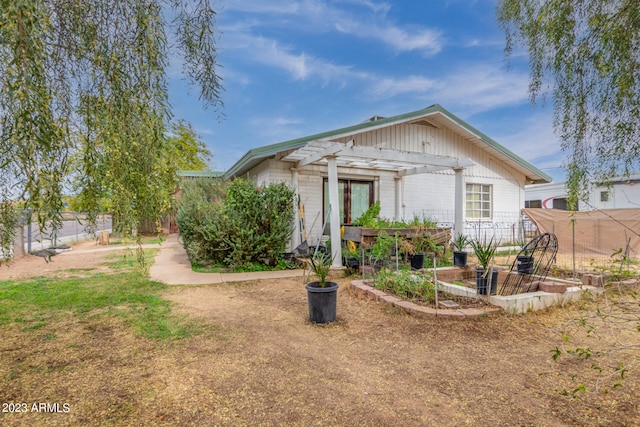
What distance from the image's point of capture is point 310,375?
104 inches

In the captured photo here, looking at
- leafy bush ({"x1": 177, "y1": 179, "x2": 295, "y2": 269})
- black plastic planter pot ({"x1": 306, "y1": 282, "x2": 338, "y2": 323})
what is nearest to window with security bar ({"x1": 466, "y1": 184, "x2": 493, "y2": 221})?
leafy bush ({"x1": 177, "y1": 179, "x2": 295, "y2": 269})

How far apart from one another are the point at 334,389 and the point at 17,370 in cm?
273

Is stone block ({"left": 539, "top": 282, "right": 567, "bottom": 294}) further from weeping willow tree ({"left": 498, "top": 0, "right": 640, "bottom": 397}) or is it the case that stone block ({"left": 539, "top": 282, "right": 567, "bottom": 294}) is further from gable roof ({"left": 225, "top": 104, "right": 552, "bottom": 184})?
gable roof ({"left": 225, "top": 104, "right": 552, "bottom": 184})

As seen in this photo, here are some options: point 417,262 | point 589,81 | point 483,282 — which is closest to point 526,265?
point 483,282

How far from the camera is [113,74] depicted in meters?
2.22

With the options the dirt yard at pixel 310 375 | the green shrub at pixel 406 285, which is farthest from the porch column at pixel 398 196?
the dirt yard at pixel 310 375

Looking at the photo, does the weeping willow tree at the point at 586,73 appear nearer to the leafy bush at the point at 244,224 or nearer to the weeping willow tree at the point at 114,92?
the weeping willow tree at the point at 114,92

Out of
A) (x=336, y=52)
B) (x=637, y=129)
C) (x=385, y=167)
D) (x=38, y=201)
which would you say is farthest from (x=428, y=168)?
(x=38, y=201)

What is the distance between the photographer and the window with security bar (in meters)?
11.2

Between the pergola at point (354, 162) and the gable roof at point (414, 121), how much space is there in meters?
0.27

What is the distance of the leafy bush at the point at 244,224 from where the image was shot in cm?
695

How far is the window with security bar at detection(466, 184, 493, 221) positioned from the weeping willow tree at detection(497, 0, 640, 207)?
7678mm

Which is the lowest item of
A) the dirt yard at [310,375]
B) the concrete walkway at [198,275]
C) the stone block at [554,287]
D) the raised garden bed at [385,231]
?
the dirt yard at [310,375]

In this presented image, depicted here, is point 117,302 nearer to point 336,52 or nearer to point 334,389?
point 334,389
